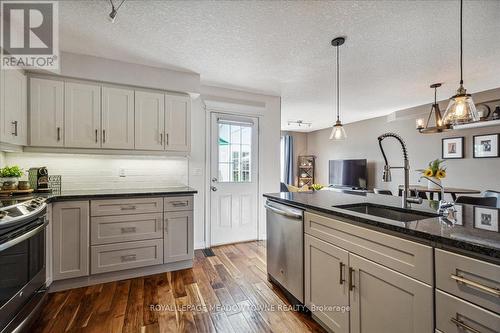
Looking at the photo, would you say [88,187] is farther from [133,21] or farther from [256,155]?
[256,155]

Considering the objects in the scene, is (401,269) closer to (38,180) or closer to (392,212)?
(392,212)

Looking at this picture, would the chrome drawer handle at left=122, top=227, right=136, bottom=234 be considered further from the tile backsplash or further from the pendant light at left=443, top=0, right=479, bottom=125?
the pendant light at left=443, top=0, right=479, bottom=125

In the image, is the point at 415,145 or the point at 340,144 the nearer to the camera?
the point at 415,145

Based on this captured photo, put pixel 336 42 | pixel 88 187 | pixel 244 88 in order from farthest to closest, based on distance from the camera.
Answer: pixel 244 88 → pixel 88 187 → pixel 336 42

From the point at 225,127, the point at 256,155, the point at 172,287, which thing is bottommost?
the point at 172,287

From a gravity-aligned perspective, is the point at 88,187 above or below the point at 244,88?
below

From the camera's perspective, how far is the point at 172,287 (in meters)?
2.31

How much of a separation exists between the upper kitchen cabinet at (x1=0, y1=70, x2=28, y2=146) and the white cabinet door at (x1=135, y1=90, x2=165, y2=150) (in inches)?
40.2

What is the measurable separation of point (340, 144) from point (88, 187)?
623 centimetres

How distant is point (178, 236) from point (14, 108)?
6.57 feet

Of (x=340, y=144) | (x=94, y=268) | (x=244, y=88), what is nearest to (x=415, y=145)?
(x=340, y=144)

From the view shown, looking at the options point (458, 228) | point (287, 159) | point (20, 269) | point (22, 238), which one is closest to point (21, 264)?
point (20, 269)

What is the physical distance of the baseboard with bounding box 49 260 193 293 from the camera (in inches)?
88.3

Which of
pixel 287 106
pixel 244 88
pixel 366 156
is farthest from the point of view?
pixel 366 156
